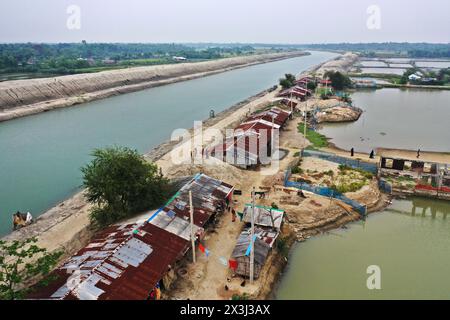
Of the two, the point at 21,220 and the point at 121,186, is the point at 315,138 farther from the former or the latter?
the point at 21,220

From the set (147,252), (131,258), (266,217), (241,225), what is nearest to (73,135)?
(241,225)

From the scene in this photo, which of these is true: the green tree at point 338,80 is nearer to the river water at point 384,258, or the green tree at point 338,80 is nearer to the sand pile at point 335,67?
the sand pile at point 335,67

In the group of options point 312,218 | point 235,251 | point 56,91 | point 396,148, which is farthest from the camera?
point 56,91

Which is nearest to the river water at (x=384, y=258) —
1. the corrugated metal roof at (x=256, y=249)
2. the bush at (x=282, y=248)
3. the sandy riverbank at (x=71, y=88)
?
the bush at (x=282, y=248)

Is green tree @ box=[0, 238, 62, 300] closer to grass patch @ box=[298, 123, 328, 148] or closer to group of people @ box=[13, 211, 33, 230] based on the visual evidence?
group of people @ box=[13, 211, 33, 230]
